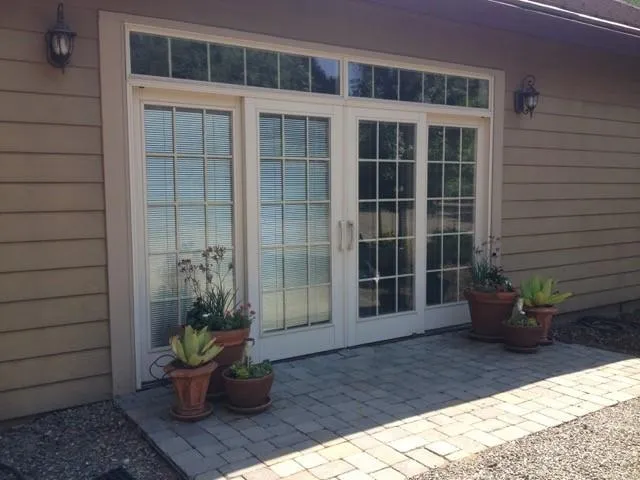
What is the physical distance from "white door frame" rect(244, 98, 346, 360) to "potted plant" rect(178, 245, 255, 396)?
0.17 m

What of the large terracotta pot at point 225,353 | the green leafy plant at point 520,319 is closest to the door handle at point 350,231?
the large terracotta pot at point 225,353

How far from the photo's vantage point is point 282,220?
4230mm

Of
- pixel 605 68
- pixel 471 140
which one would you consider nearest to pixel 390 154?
pixel 471 140

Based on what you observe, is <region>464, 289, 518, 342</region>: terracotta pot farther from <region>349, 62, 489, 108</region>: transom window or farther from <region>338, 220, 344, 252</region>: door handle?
<region>349, 62, 489, 108</region>: transom window

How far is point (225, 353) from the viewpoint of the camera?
139 inches

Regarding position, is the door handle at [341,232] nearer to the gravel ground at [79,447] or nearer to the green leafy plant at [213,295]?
the green leafy plant at [213,295]

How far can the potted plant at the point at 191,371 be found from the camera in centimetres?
319

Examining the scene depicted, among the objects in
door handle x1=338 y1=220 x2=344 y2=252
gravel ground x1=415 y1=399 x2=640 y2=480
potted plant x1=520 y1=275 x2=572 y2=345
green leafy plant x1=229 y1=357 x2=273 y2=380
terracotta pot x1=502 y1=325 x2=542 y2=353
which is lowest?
gravel ground x1=415 y1=399 x2=640 y2=480

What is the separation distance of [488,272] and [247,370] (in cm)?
258

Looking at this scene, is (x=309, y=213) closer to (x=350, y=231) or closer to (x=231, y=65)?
(x=350, y=231)

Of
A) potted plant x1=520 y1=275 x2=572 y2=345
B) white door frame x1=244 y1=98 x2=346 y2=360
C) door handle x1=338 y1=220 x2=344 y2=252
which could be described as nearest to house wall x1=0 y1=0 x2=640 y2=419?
white door frame x1=244 y1=98 x2=346 y2=360

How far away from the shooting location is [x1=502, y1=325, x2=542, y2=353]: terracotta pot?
4.59 meters

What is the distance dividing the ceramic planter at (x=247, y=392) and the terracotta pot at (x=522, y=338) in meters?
2.20

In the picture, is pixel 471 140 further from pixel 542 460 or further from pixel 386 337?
pixel 542 460
